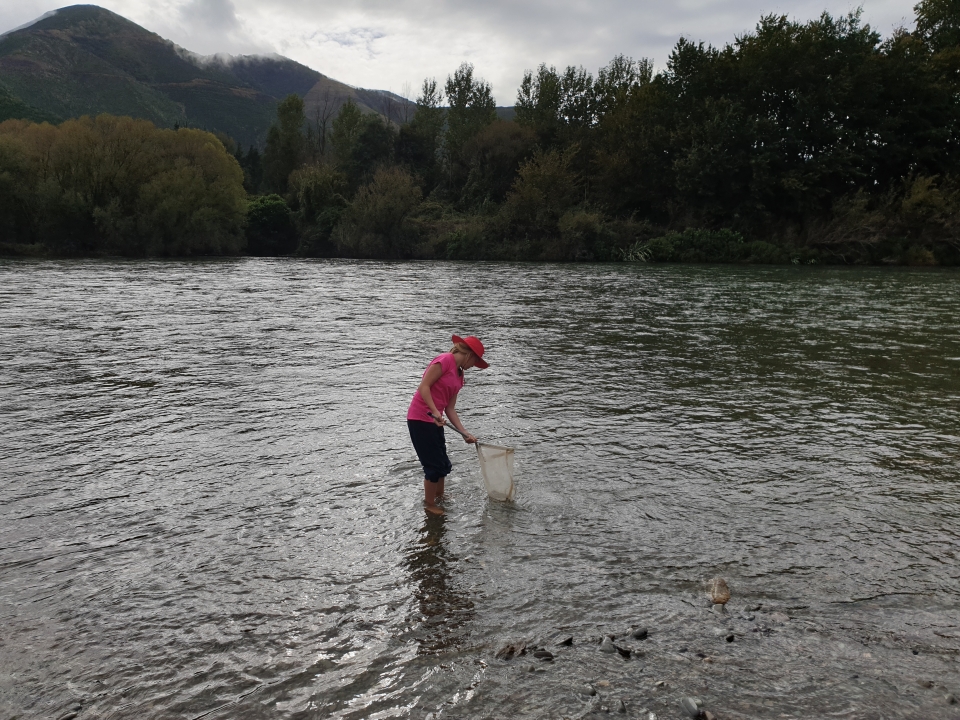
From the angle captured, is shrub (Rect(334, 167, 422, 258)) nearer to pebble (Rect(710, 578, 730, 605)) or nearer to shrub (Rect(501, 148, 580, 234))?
shrub (Rect(501, 148, 580, 234))

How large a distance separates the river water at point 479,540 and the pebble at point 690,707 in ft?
0.33

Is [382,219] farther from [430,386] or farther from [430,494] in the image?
[430,494]

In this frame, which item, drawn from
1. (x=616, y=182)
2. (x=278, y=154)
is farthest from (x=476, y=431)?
(x=278, y=154)

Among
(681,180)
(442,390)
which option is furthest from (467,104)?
(442,390)

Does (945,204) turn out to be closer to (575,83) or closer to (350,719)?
(575,83)

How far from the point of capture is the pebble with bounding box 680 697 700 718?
330 cm

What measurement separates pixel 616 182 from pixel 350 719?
5514cm

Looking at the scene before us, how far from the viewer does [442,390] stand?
6.06m

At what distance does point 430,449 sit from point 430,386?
541 millimetres

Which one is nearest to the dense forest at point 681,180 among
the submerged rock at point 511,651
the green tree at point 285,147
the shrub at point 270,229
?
the shrub at point 270,229

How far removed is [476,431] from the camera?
8.41 metres

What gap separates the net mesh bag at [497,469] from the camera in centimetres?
587

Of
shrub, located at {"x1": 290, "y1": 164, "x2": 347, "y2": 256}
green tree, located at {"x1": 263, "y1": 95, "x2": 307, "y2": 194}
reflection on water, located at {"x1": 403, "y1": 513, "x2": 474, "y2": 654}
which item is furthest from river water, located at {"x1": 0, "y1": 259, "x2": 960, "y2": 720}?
green tree, located at {"x1": 263, "y1": 95, "x2": 307, "y2": 194}

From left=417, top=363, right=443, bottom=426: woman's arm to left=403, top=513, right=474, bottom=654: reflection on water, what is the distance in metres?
0.88
